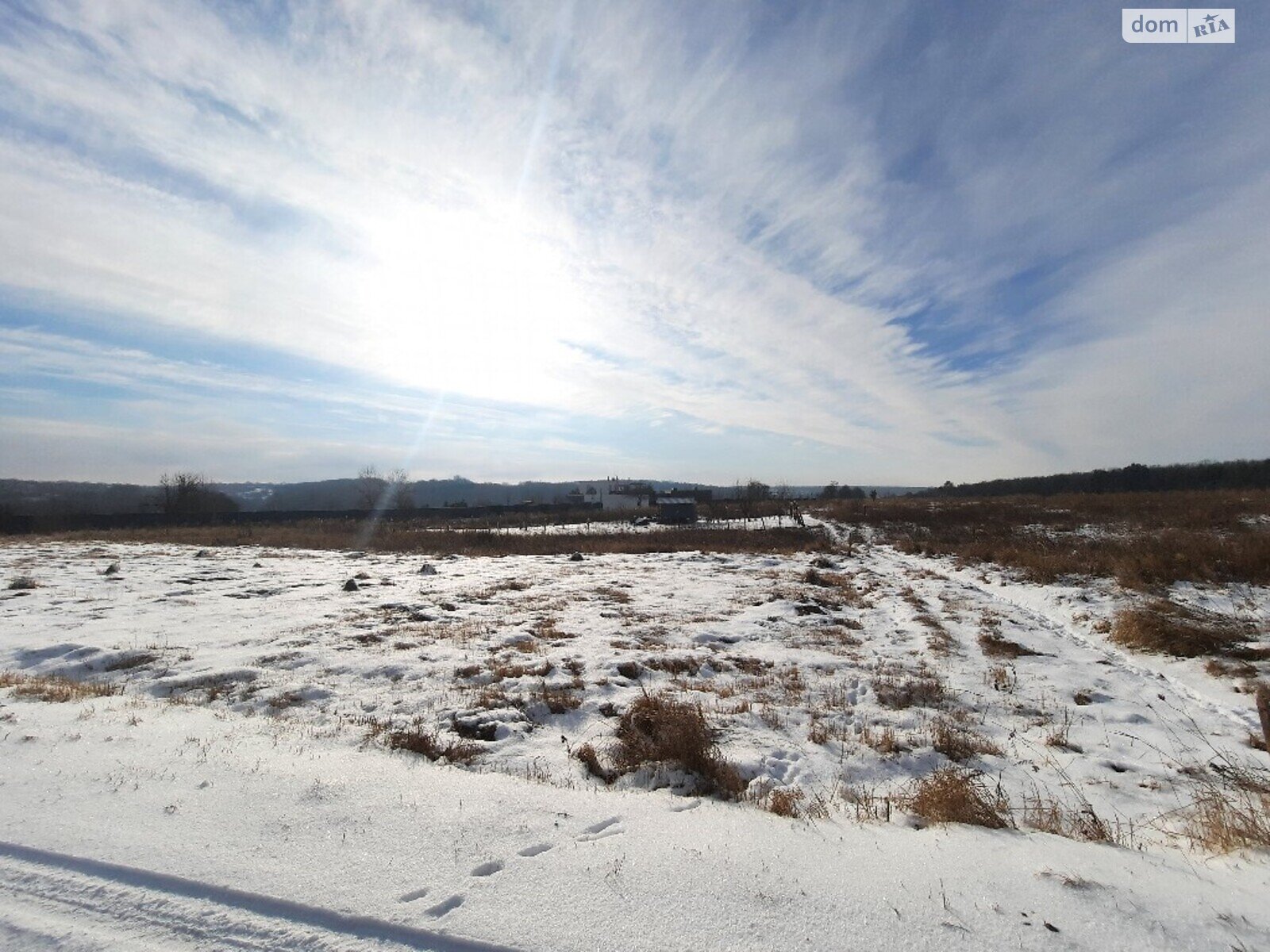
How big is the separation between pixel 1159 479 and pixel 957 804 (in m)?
91.2

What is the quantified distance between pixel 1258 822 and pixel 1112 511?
36445mm

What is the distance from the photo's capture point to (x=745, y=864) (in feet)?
10.2

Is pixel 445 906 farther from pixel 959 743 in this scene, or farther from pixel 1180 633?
pixel 1180 633

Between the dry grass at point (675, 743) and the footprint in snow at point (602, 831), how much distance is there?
133 centimetres

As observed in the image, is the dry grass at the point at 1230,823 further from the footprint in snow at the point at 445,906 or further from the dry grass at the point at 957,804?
the footprint in snow at the point at 445,906

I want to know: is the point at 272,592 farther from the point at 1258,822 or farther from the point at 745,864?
the point at 1258,822

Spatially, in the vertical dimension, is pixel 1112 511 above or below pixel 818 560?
above

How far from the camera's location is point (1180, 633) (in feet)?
31.0

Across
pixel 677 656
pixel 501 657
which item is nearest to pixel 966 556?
pixel 677 656

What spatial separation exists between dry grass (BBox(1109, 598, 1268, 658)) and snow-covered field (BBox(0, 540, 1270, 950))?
1.58 feet

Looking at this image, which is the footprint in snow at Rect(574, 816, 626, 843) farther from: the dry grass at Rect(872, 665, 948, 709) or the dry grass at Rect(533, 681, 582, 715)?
the dry grass at Rect(872, 665, 948, 709)

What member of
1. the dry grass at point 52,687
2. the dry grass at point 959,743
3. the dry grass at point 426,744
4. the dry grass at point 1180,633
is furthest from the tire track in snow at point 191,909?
the dry grass at point 1180,633

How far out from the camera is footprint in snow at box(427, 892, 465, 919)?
2.64 meters

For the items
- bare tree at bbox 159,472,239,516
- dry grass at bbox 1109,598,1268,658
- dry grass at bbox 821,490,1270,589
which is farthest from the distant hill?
dry grass at bbox 1109,598,1268,658
